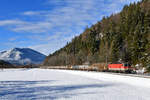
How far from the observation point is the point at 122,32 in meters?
83.8

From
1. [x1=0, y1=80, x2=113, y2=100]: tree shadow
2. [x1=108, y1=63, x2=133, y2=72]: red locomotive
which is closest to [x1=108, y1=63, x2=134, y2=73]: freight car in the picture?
[x1=108, y1=63, x2=133, y2=72]: red locomotive

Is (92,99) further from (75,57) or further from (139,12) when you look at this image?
(75,57)

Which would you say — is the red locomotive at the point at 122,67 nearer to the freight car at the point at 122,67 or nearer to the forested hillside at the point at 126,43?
the freight car at the point at 122,67

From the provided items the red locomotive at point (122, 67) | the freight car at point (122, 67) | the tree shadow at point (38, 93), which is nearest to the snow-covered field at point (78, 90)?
the tree shadow at point (38, 93)

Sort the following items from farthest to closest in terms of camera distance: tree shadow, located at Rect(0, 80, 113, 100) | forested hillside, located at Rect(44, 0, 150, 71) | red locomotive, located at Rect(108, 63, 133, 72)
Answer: forested hillside, located at Rect(44, 0, 150, 71) → red locomotive, located at Rect(108, 63, 133, 72) → tree shadow, located at Rect(0, 80, 113, 100)

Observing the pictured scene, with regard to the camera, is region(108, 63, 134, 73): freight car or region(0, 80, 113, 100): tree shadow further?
region(108, 63, 134, 73): freight car

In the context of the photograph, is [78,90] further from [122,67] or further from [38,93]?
[122,67]

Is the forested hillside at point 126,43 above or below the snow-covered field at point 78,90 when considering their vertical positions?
above

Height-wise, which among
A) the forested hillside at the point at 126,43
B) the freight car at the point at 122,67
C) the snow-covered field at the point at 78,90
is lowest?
the snow-covered field at the point at 78,90

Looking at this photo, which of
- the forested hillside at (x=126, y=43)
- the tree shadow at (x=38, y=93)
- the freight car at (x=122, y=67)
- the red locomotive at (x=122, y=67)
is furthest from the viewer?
the forested hillside at (x=126, y=43)

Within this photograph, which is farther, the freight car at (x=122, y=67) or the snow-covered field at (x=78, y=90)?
the freight car at (x=122, y=67)

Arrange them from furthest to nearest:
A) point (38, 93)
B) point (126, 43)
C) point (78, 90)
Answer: point (126, 43)
point (78, 90)
point (38, 93)

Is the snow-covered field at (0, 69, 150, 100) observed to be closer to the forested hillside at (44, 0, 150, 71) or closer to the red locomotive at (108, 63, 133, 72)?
the forested hillside at (44, 0, 150, 71)

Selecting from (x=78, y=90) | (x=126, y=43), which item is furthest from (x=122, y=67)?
(x=78, y=90)
